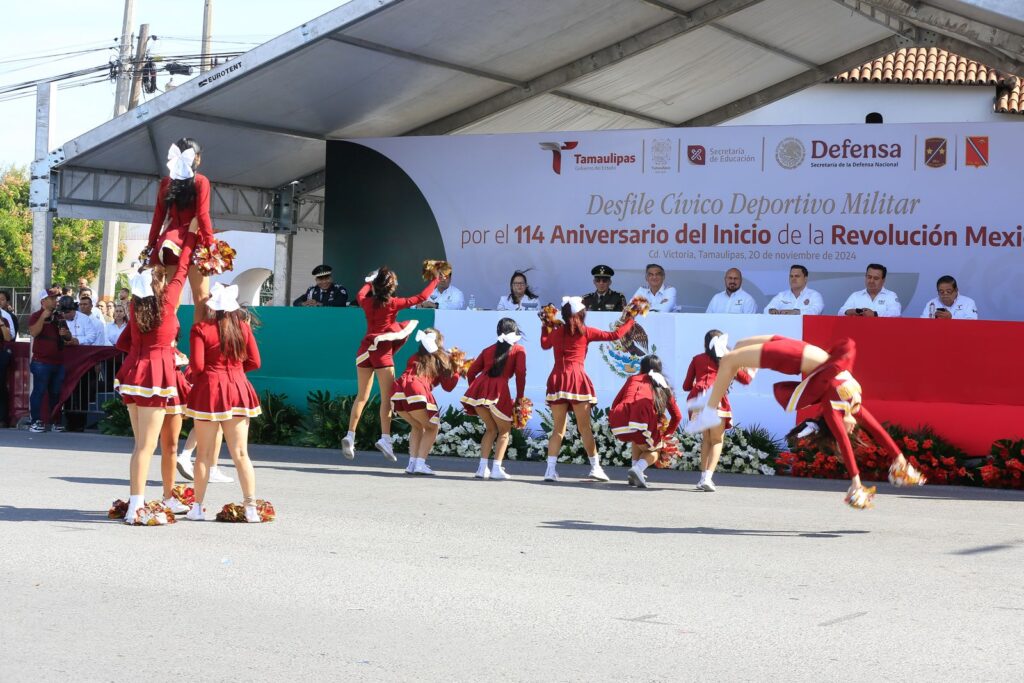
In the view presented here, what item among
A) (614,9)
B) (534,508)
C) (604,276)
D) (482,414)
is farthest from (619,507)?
(614,9)

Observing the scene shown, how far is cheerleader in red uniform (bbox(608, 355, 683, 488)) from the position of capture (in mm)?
11984

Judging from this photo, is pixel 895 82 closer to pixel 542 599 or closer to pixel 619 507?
pixel 619 507

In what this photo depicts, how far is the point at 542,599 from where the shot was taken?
663 centimetres

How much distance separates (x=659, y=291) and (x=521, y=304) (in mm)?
2052

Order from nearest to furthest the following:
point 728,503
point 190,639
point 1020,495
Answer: point 190,639 → point 728,503 → point 1020,495

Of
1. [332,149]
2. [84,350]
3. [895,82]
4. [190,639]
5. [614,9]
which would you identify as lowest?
[190,639]

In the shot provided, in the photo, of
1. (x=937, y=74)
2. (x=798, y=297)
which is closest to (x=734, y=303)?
(x=798, y=297)

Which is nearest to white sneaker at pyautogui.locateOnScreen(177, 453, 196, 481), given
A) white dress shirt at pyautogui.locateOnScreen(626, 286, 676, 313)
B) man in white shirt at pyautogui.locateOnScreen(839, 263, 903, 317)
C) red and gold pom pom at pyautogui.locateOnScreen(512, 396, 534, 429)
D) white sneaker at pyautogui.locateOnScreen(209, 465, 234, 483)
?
white sneaker at pyautogui.locateOnScreen(209, 465, 234, 483)

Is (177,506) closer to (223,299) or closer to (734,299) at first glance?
(223,299)

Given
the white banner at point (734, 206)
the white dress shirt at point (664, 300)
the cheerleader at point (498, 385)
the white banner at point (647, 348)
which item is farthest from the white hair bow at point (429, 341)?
the white banner at point (734, 206)

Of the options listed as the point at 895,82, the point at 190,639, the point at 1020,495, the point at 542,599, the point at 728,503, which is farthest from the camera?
the point at 895,82

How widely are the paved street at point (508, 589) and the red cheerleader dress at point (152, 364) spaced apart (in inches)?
37.1

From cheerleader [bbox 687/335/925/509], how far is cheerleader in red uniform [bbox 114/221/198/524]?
396 cm

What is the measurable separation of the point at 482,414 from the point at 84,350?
8.06 metres
